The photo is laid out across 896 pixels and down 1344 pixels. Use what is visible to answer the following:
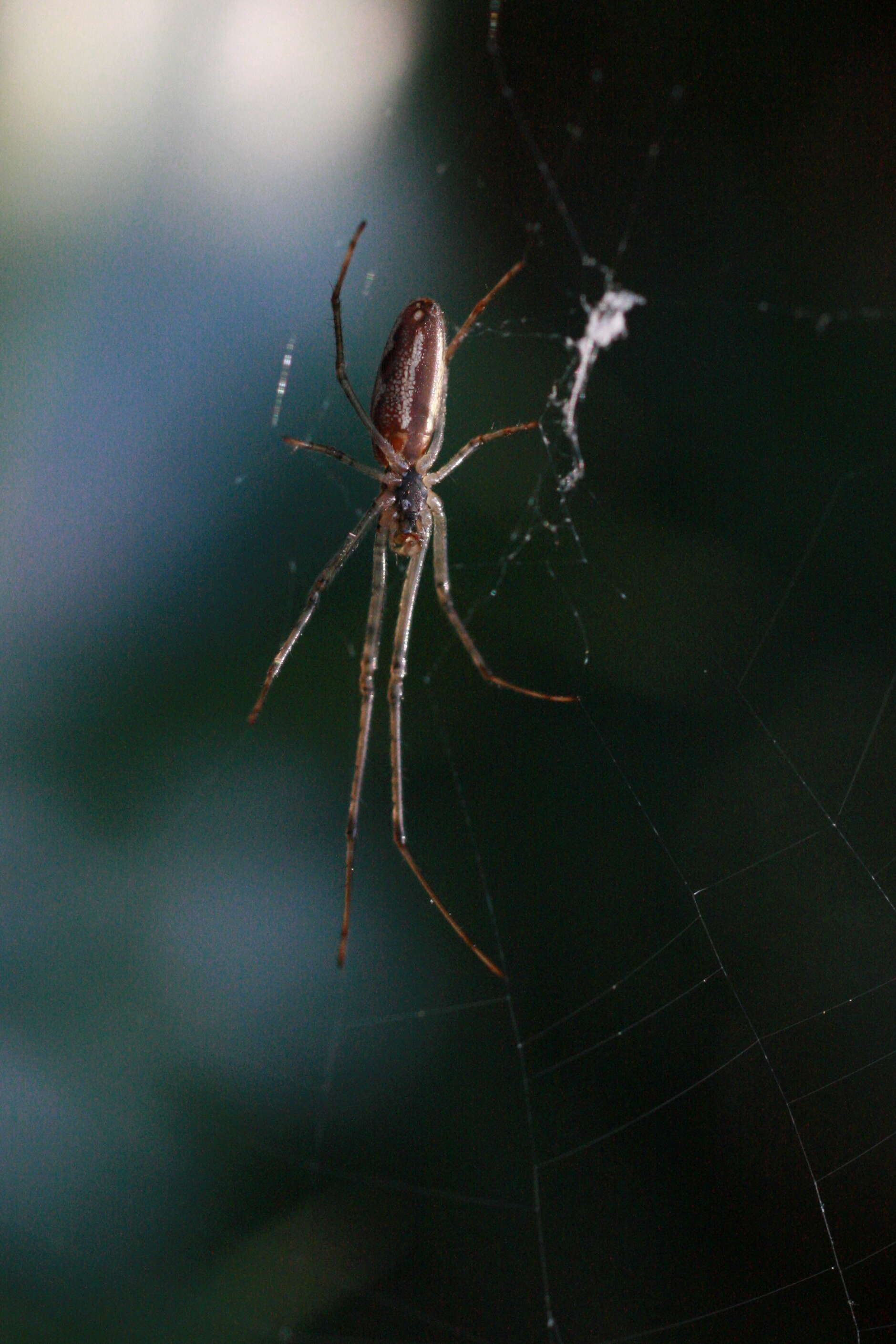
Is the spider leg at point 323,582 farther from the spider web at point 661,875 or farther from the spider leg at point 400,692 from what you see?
the spider web at point 661,875

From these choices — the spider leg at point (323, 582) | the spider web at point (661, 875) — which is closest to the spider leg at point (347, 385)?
the spider leg at point (323, 582)

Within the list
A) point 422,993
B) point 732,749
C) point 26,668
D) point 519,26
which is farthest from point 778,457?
point 26,668

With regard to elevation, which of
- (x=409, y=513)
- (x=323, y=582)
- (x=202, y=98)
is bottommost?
(x=323, y=582)

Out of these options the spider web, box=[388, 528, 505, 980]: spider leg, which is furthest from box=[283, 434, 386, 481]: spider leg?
the spider web

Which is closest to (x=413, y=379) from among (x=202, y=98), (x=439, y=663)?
(x=439, y=663)

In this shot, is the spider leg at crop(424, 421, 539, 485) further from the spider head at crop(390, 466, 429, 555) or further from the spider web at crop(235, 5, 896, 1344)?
the spider web at crop(235, 5, 896, 1344)

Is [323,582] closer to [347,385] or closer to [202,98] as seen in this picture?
[347,385]
